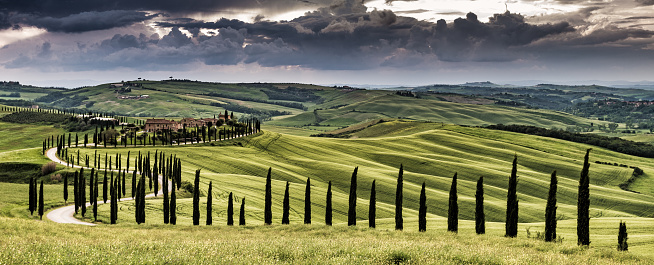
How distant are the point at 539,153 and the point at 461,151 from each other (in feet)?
103

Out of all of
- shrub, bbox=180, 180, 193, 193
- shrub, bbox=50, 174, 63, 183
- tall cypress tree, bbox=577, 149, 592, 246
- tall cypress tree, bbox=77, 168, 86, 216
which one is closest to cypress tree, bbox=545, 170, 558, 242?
tall cypress tree, bbox=577, 149, 592, 246

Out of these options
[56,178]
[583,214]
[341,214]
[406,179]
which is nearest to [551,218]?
[583,214]

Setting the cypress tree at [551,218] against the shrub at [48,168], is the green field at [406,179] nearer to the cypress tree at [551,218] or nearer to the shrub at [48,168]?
the cypress tree at [551,218]

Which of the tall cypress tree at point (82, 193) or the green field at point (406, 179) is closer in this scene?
the tall cypress tree at point (82, 193)

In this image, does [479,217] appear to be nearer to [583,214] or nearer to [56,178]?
[583,214]

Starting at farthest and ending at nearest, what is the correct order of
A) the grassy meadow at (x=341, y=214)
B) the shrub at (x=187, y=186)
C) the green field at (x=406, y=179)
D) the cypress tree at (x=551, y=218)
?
the shrub at (x=187, y=186) < the green field at (x=406, y=179) < the cypress tree at (x=551, y=218) < the grassy meadow at (x=341, y=214)

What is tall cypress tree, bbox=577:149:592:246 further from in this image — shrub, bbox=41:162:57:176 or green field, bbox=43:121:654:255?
shrub, bbox=41:162:57:176

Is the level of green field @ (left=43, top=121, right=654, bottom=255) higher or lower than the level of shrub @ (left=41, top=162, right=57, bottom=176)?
lower

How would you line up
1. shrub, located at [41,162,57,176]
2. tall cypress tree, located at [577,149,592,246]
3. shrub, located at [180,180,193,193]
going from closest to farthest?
1. tall cypress tree, located at [577,149,592,246]
2. shrub, located at [180,180,193,193]
3. shrub, located at [41,162,57,176]

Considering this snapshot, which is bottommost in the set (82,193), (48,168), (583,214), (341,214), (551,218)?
(341,214)

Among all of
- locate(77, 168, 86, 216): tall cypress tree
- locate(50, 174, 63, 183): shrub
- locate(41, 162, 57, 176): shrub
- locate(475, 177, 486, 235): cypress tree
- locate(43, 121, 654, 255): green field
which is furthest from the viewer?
locate(41, 162, 57, 176): shrub

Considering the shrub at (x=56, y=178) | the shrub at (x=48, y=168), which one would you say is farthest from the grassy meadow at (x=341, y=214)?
the shrub at (x=48, y=168)

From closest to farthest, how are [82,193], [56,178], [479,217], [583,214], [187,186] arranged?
1. [583,214]
2. [479,217]
3. [82,193]
4. [187,186]
5. [56,178]

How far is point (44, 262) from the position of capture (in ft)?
61.0
